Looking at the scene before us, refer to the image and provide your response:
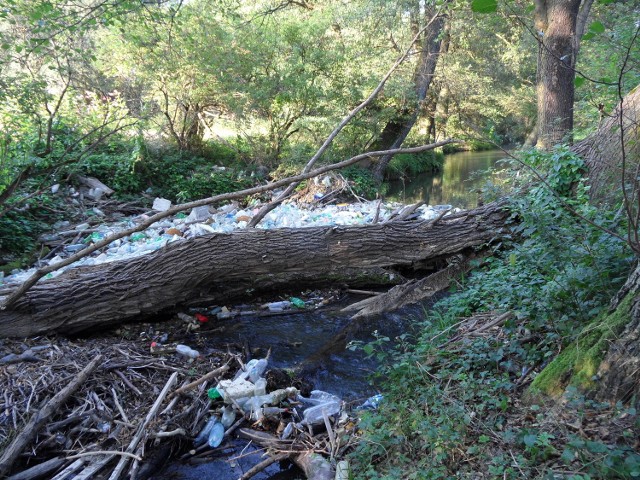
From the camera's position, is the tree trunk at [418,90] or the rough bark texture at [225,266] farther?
the tree trunk at [418,90]

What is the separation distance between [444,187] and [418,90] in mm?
3354

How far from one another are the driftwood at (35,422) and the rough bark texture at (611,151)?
164 inches

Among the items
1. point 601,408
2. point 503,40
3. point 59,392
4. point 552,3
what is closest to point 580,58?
point 503,40

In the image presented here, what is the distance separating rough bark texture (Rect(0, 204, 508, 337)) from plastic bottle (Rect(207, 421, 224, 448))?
1702 mm

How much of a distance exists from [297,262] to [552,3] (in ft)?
21.4

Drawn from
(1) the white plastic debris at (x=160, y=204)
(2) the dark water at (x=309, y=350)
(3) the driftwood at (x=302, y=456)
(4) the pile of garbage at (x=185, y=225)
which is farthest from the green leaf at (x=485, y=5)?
(1) the white plastic debris at (x=160, y=204)

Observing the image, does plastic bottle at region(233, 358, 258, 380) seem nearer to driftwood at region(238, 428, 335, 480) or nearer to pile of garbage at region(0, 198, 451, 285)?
driftwood at region(238, 428, 335, 480)

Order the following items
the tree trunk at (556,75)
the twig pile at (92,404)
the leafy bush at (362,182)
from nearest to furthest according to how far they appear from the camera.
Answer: the twig pile at (92,404) → the tree trunk at (556,75) → the leafy bush at (362,182)

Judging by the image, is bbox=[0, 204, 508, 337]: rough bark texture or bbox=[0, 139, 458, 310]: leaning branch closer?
bbox=[0, 139, 458, 310]: leaning branch

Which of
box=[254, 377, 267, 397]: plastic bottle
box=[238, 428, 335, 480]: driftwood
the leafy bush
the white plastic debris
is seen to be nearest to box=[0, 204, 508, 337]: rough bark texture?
box=[254, 377, 267, 397]: plastic bottle

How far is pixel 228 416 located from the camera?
3.49 meters

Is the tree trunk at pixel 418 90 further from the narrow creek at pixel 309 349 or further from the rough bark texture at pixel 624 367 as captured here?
the rough bark texture at pixel 624 367

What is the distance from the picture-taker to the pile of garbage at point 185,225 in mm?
6594

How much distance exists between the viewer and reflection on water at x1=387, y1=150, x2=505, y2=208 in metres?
11.9
